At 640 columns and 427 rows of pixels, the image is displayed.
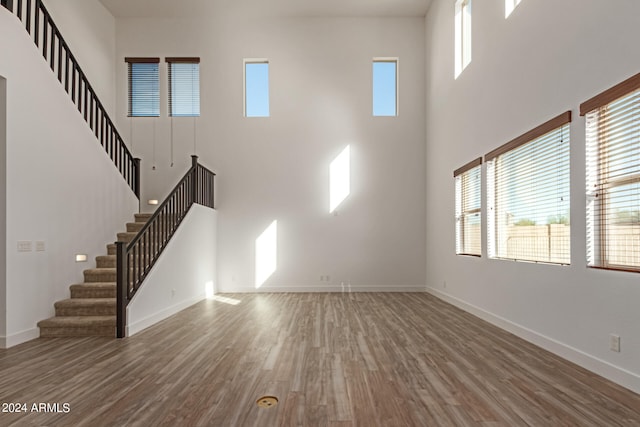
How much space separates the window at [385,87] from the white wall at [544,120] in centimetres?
173

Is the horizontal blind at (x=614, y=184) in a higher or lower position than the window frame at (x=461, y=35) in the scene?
lower

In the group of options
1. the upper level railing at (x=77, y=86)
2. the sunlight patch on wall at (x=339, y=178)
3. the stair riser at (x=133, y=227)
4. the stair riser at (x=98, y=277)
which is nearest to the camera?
the upper level railing at (x=77, y=86)

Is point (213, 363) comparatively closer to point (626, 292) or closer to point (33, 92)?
point (626, 292)

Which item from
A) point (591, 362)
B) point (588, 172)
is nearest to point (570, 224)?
point (588, 172)

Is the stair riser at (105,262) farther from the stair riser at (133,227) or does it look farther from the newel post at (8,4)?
the newel post at (8,4)

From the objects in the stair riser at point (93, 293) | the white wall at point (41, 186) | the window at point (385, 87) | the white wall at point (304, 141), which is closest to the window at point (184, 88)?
the white wall at point (304, 141)

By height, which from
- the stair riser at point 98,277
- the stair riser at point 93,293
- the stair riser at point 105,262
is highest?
the stair riser at point 105,262

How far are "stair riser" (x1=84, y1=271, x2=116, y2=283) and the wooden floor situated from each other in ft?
3.79

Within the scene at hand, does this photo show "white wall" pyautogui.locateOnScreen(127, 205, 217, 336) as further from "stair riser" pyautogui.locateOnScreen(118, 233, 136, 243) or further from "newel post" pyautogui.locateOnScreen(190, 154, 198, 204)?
"stair riser" pyautogui.locateOnScreen(118, 233, 136, 243)

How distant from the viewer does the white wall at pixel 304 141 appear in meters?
7.98

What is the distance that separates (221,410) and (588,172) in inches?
140

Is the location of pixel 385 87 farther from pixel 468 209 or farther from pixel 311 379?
pixel 311 379

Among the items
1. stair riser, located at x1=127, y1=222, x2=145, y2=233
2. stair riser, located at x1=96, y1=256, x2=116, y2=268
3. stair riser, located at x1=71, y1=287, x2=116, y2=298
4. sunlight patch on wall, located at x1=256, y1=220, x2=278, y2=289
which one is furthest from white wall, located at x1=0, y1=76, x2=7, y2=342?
Result: sunlight patch on wall, located at x1=256, y1=220, x2=278, y2=289

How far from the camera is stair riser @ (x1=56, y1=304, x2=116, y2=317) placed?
459 centimetres
